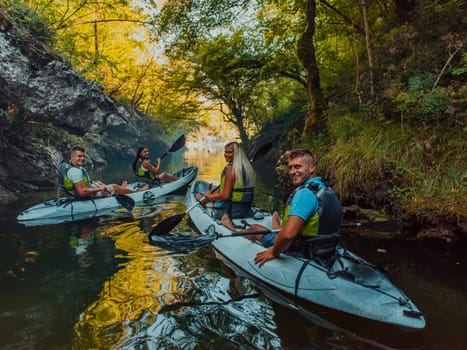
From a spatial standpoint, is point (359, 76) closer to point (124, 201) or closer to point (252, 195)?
point (252, 195)

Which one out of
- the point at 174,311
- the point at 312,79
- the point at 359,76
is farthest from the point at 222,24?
the point at 174,311

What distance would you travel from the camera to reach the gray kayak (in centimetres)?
301

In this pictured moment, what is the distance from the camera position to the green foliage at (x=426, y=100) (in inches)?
222

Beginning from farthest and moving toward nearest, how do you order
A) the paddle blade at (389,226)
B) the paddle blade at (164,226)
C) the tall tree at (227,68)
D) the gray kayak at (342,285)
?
1. the tall tree at (227,68)
2. the paddle blade at (164,226)
3. the paddle blade at (389,226)
4. the gray kayak at (342,285)

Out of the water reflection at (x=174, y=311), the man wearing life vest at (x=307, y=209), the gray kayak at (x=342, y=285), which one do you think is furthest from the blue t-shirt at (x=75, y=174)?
the man wearing life vest at (x=307, y=209)

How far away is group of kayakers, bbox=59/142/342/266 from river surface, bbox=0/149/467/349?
2.59 feet

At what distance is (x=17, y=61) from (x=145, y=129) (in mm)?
29115

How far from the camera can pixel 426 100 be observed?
570cm

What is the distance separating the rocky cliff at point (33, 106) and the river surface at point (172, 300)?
→ 16.8 ft

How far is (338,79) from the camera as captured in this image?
12.4 meters

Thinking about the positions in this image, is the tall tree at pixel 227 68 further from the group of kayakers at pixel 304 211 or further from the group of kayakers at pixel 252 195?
the group of kayakers at pixel 304 211

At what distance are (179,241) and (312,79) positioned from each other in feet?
22.1

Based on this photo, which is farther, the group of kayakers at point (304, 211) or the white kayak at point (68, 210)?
the white kayak at point (68, 210)

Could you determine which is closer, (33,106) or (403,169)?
(403,169)
